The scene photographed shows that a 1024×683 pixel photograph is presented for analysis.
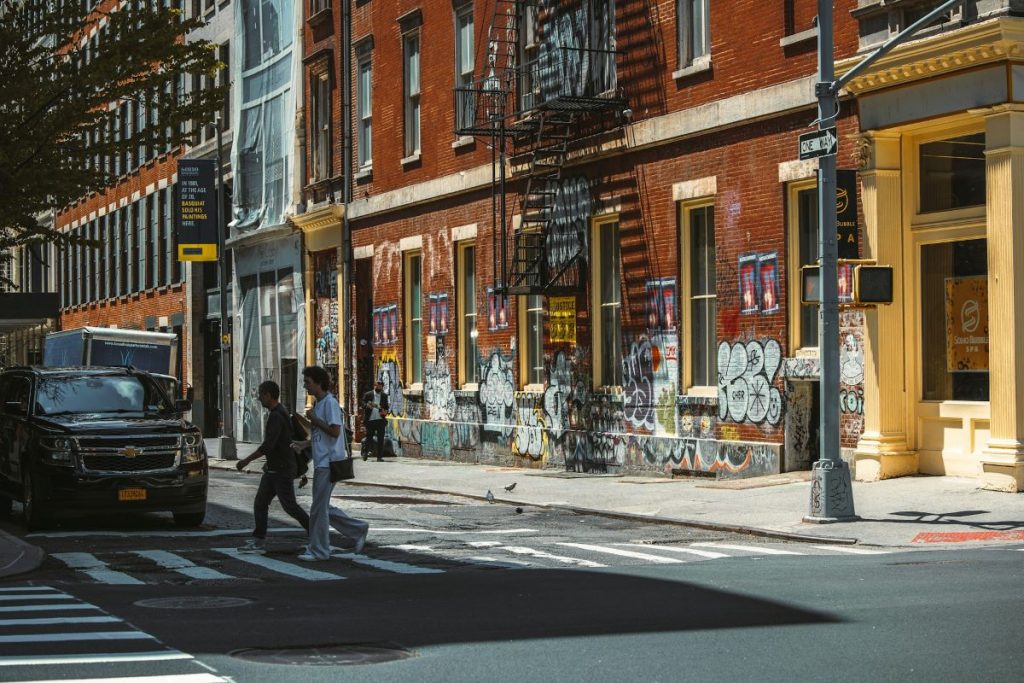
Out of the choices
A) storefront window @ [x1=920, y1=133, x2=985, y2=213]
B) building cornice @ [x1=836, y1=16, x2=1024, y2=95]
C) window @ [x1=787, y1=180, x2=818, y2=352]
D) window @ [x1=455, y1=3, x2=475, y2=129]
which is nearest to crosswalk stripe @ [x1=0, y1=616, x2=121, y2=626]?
building cornice @ [x1=836, y1=16, x2=1024, y2=95]

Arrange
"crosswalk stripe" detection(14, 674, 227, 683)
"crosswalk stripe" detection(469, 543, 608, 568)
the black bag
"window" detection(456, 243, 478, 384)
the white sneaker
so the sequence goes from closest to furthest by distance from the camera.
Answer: "crosswalk stripe" detection(14, 674, 227, 683) < "crosswalk stripe" detection(469, 543, 608, 568) < the black bag < the white sneaker < "window" detection(456, 243, 478, 384)

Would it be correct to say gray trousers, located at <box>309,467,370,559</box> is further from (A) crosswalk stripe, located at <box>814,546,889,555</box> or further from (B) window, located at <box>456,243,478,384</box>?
(B) window, located at <box>456,243,478,384</box>

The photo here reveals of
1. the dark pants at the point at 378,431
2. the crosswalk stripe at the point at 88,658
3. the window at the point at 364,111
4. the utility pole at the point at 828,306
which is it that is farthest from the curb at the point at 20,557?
the window at the point at 364,111

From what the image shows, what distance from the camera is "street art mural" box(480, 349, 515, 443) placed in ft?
95.6

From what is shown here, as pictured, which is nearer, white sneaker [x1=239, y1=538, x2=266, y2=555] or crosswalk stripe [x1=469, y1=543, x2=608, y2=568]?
crosswalk stripe [x1=469, y1=543, x2=608, y2=568]

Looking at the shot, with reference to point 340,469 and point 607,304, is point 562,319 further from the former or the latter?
point 340,469

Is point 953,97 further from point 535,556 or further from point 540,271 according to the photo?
point 540,271

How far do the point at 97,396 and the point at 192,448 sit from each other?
5.45 feet

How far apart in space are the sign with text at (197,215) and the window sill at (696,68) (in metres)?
15.8

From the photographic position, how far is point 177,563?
14.6m

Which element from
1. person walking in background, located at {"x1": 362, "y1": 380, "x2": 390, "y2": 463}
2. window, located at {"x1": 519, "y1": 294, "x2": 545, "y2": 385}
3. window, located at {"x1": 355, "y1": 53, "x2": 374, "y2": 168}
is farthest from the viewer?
window, located at {"x1": 355, "y1": 53, "x2": 374, "y2": 168}

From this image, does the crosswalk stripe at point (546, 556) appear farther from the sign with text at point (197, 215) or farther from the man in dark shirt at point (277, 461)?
the sign with text at point (197, 215)

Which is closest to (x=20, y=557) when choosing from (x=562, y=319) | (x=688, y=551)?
(x=688, y=551)

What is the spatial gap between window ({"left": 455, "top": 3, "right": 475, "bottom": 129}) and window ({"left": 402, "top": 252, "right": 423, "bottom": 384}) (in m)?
4.12
